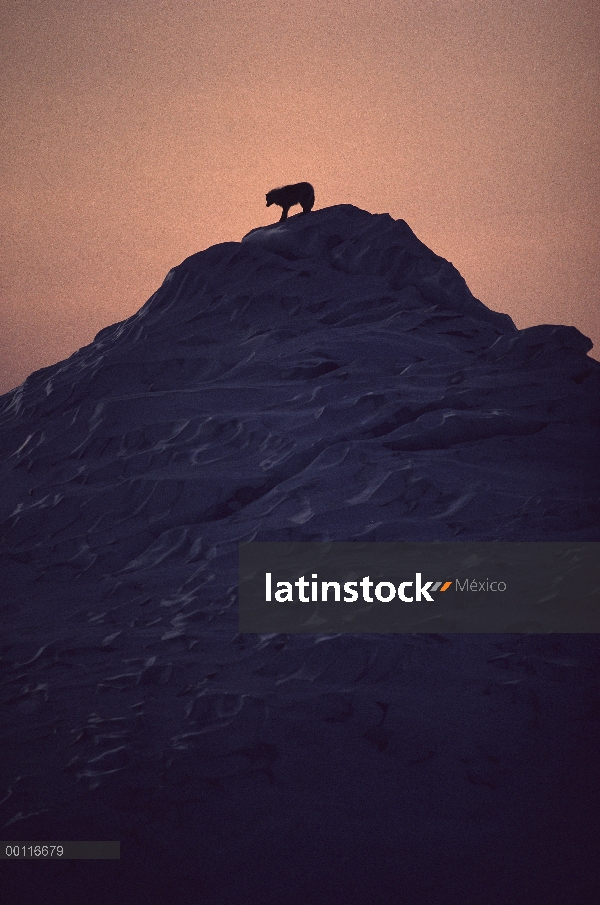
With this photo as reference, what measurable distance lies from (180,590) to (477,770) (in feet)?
13.1

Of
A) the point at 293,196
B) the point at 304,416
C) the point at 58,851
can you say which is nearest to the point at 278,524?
the point at 304,416

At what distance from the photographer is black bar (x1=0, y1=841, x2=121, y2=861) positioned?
6539 mm

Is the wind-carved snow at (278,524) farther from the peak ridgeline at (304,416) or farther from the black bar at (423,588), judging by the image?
the black bar at (423,588)

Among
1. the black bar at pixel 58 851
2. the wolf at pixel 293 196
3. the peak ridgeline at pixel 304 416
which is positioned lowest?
the black bar at pixel 58 851

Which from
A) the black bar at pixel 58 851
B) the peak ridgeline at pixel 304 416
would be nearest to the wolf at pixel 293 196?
the peak ridgeline at pixel 304 416

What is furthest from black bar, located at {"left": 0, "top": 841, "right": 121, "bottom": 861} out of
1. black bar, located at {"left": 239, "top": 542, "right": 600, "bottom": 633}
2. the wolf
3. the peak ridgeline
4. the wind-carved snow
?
the wolf

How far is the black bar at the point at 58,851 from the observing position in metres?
6.54

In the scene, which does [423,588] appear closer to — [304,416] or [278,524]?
[278,524]

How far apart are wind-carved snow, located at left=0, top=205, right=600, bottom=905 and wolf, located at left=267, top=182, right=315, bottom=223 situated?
15.1 inches

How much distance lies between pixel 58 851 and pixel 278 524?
14.2ft

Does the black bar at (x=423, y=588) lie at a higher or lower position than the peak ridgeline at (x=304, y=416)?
lower

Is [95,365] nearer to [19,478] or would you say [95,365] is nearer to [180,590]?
[19,478]

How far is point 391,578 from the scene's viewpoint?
28.7 ft

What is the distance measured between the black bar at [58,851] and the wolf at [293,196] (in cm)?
1165
